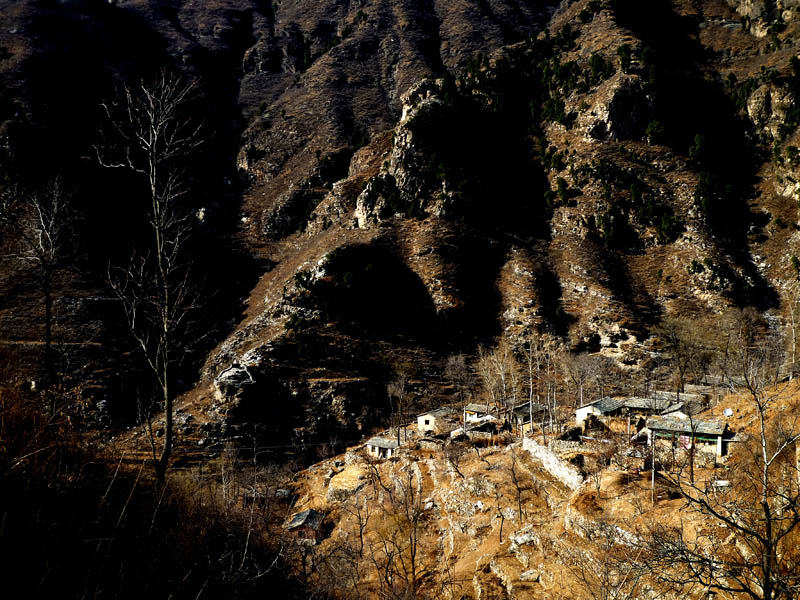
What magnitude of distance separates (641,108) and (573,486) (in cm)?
7460

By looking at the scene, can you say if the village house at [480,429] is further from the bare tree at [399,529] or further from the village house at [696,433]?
the village house at [696,433]

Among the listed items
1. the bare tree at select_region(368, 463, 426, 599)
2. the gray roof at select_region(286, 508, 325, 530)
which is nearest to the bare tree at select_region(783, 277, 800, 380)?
the bare tree at select_region(368, 463, 426, 599)

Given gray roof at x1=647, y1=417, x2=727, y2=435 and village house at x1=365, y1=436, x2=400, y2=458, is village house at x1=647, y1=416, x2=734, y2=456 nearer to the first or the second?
gray roof at x1=647, y1=417, x2=727, y2=435

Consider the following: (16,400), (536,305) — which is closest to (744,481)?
(16,400)

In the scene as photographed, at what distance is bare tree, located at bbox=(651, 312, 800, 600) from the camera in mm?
7188

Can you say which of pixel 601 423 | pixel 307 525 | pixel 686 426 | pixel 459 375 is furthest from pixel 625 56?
pixel 307 525

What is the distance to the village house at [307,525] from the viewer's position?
2511 centimetres

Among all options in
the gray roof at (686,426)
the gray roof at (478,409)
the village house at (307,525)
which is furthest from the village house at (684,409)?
the village house at (307,525)

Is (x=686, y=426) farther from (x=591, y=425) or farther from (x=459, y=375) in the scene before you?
(x=459, y=375)

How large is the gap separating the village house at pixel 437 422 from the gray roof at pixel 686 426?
1942 centimetres

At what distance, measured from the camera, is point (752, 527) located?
30.7 ft

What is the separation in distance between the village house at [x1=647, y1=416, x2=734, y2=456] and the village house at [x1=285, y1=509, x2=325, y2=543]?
1990 centimetres

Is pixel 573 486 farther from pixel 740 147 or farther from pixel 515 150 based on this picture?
pixel 740 147

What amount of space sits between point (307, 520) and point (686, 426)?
76.9 feet
